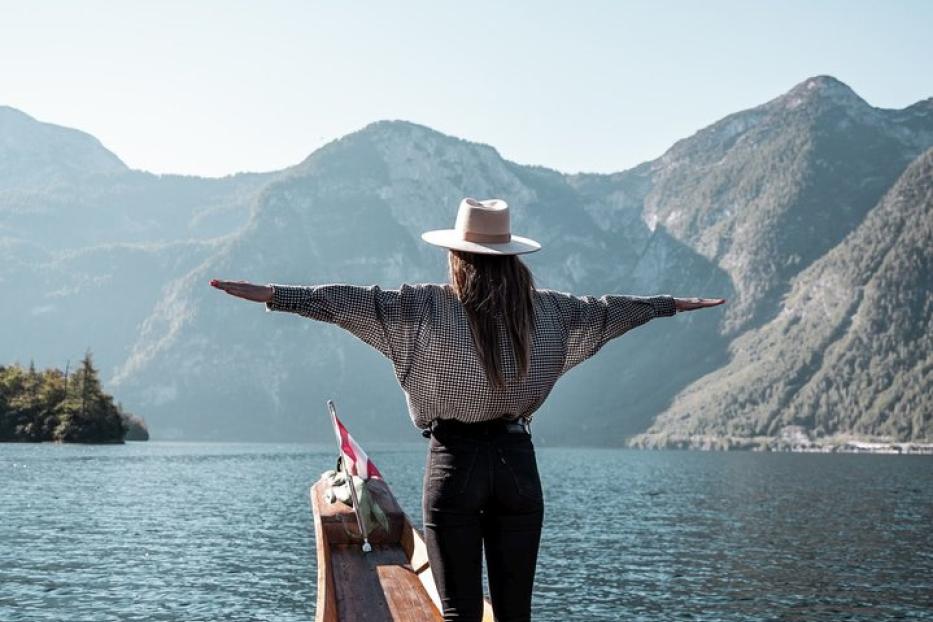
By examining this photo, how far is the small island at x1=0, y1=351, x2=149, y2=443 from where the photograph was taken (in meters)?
174

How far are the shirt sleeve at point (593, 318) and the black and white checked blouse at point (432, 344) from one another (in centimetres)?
29

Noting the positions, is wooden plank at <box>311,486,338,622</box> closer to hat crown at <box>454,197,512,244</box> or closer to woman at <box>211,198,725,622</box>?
woman at <box>211,198,725,622</box>

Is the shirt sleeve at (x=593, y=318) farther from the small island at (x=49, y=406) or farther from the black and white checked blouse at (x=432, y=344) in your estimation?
the small island at (x=49, y=406)

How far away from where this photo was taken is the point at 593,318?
791cm

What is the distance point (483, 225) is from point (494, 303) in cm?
53

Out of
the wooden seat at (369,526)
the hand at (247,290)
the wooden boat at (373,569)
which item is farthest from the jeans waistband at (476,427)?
the wooden seat at (369,526)

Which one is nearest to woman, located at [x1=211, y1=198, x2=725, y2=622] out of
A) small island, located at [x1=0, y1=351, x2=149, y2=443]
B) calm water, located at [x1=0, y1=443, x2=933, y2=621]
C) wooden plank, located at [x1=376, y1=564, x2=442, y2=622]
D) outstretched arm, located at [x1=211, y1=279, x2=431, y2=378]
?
outstretched arm, located at [x1=211, y1=279, x2=431, y2=378]

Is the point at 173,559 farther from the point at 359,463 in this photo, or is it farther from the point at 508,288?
the point at 508,288

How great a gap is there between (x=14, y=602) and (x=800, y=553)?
125 feet

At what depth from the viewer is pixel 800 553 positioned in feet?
183

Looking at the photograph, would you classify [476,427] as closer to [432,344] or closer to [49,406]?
[432,344]

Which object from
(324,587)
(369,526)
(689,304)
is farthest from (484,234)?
(369,526)

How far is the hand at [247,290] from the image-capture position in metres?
7.00

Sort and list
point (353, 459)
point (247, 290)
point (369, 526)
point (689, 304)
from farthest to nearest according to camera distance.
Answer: point (353, 459) < point (369, 526) < point (689, 304) < point (247, 290)
